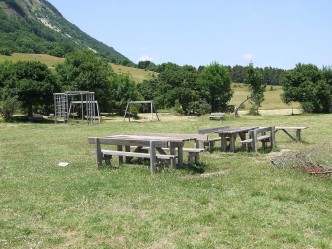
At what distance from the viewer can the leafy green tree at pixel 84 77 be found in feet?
141

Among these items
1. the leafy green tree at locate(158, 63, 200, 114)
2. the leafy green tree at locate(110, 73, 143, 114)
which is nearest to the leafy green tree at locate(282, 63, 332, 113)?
the leafy green tree at locate(158, 63, 200, 114)

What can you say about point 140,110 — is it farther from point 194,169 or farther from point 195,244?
point 195,244

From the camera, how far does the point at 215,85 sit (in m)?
51.9

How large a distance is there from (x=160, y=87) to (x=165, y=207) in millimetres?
47061

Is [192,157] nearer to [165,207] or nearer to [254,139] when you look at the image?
[254,139]

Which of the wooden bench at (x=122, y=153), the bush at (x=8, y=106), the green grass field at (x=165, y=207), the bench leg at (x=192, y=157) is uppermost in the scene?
the bush at (x=8, y=106)

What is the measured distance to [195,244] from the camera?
539 centimetres

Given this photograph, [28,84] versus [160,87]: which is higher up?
[28,84]

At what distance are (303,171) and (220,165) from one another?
7.52 feet

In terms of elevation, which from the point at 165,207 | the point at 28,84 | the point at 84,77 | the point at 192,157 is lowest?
the point at 165,207

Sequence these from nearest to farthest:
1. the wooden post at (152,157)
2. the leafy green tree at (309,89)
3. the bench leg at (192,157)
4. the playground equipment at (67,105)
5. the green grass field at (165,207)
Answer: the green grass field at (165,207), the wooden post at (152,157), the bench leg at (192,157), the playground equipment at (67,105), the leafy green tree at (309,89)

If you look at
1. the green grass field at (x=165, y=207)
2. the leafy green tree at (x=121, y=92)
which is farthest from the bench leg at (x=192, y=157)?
the leafy green tree at (x=121, y=92)

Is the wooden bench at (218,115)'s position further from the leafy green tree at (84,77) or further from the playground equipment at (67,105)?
the leafy green tree at (84,77)

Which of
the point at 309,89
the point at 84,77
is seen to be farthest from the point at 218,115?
the point at 309,89
